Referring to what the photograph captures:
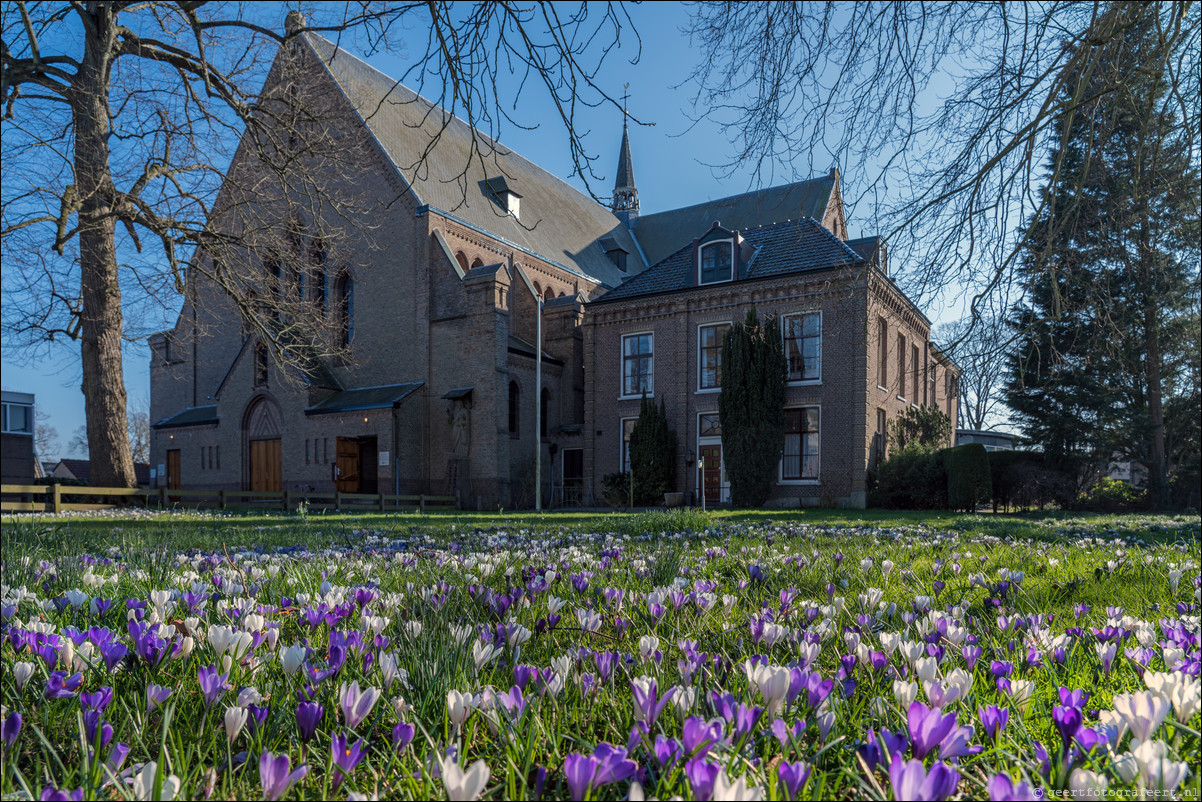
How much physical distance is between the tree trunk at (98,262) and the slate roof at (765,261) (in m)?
17.5

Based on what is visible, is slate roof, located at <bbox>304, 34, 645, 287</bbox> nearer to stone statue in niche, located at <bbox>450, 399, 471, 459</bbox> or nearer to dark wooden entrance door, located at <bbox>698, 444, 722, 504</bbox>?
stone statue in niche, located at <bbox>450, 399, 471, 459</bbox>

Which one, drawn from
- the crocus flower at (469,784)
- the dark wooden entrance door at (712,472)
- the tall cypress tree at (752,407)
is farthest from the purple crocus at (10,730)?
the dark wooden entrance door at (712,472)

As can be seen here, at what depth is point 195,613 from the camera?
2.72 m

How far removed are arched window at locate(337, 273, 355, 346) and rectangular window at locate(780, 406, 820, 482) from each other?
1791cm

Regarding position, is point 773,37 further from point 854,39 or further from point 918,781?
point 918,781

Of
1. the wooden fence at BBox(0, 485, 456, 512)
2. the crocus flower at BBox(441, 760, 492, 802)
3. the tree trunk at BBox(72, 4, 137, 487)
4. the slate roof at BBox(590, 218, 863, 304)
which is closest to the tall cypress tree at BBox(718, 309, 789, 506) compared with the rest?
the slate roof at BBox(590, 218, 863, 304)

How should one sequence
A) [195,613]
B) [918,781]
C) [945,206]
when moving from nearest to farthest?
[918,781] → [195,613] → [945,206]

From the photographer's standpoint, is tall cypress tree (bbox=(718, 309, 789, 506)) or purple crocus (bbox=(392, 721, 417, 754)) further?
tall cypress tree (bbox=(718, 309, 789, 506))

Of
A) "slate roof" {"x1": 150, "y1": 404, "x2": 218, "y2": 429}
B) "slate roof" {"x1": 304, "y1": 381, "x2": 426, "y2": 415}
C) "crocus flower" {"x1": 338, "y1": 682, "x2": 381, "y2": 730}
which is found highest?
"slate roof" {"x1": 304, "y1": 381, "x2": 426, "y2": 415}

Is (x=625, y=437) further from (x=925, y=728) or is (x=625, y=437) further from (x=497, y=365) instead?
(x=925, y=728)

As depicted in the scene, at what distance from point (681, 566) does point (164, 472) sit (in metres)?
36.3

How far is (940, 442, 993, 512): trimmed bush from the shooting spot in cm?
2284

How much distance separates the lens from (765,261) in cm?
2720

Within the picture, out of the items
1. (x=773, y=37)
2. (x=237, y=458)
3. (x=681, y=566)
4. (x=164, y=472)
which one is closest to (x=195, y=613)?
(x=681, y=566)
